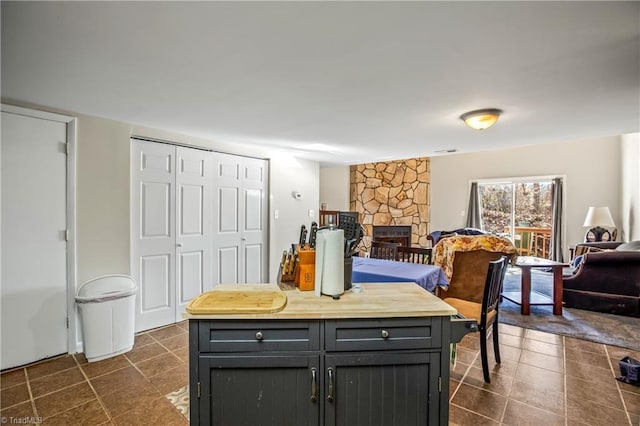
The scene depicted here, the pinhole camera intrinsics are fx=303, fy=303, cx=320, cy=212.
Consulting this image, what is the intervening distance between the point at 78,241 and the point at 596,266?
552cm

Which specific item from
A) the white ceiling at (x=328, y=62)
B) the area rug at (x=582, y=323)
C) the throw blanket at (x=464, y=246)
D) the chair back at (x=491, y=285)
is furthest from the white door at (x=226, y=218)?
the area rug at (x=582, y=323)

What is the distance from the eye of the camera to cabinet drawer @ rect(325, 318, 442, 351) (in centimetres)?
133

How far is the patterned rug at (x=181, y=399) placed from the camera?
6.40 feet

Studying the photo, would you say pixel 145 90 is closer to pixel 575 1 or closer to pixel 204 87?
pixel 204 87

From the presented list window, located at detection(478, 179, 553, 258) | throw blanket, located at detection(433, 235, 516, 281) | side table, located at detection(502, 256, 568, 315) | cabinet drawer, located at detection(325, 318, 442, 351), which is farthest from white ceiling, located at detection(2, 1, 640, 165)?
window, located at detection(478, 179, 553, 258)

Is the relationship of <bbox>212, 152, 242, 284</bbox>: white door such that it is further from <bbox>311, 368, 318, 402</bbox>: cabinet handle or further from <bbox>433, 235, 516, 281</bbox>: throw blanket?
<bbox>311, 368, 318, 402</bbox>: cabinet handle

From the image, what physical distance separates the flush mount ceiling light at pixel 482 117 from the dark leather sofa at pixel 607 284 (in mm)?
2463

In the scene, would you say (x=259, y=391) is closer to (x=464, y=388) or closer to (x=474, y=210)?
(x=464, y=388)

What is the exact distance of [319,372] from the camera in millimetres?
1330

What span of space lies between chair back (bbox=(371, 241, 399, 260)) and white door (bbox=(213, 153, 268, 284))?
5.09 ft

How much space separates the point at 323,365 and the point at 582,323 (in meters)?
3.57

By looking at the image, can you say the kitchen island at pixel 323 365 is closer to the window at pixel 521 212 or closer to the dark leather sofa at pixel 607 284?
the dark leather sofa at pixel 607 284

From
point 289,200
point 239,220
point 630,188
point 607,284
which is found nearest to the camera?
point 607,284

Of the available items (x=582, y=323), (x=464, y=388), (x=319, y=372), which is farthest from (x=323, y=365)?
(x=582, y=323)
